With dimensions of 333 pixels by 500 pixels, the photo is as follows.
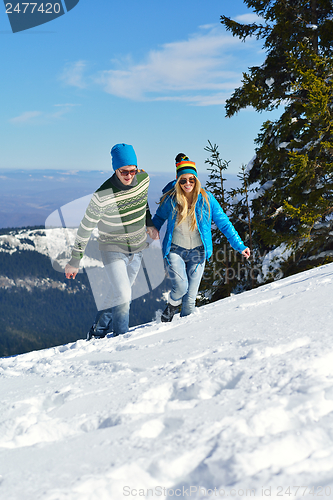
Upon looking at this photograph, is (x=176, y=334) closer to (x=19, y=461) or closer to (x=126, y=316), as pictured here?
(x=126, y=316)

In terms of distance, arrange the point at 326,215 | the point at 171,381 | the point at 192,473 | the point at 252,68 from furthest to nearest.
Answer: the point at 252,68 < the point at 326,215 < the point at 171,381 < the point at 192,473

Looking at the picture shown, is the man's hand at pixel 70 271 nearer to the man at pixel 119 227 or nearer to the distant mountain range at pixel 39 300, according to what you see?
the man at pixel 119 227

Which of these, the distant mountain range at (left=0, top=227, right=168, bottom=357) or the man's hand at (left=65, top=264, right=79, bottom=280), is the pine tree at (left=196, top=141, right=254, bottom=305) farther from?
the distant mountain range at (left=0, top=227, right=168, bottom=357)

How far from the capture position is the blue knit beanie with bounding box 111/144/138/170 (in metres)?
3.99

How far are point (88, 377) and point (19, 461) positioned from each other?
3.30ft

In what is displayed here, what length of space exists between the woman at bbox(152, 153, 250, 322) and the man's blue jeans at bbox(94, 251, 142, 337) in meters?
0.49

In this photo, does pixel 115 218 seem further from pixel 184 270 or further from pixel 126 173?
pixel 184 270

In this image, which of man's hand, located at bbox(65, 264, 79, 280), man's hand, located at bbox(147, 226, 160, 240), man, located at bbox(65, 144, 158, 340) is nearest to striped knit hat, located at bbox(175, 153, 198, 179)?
man, located at bbox(65, 144, 158, 340)

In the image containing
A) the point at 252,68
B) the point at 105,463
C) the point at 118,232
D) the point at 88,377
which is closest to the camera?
the point at 105,463

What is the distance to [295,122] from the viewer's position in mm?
10922

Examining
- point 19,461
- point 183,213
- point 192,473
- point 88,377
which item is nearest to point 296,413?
point 192,473

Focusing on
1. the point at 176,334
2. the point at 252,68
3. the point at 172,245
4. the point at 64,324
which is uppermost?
the point at 252,68

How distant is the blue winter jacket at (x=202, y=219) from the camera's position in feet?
14.4

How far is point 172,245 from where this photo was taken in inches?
175
